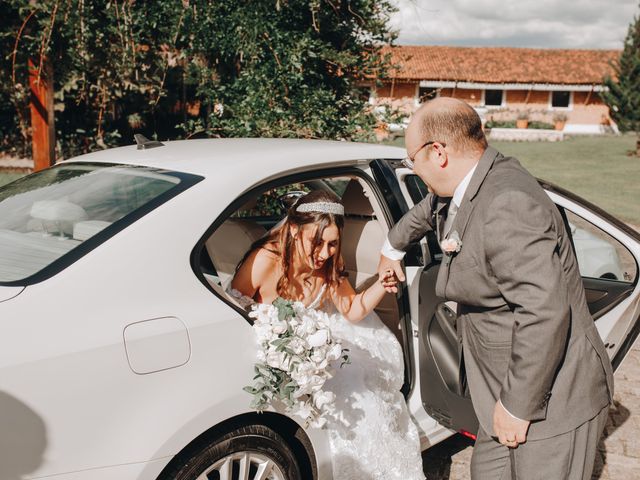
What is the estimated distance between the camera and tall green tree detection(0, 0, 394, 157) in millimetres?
5680

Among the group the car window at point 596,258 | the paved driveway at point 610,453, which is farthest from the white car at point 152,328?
the car window at point 596,258

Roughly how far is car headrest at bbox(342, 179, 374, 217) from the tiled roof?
38.4 meters

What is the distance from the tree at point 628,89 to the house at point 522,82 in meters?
7.24

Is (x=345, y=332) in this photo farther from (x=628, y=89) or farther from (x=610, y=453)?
(x=628, y=89)

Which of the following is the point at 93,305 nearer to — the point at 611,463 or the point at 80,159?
the point at 80,159


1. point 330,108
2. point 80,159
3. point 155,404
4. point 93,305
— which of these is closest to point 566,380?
point 155,404

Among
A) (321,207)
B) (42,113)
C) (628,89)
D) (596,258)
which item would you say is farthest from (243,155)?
(628,89)

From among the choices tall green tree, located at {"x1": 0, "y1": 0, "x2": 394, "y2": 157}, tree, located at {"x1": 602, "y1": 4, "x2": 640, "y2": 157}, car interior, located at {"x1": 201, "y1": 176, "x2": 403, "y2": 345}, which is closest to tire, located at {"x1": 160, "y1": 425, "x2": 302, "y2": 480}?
car interior, located at {"x1": 201, "y1": 176, "x2": 403, "y2": 345}

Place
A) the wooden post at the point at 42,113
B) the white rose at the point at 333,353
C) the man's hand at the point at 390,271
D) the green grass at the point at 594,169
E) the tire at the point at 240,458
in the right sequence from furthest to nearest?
1. the green grass at the point at 594,169
2. the wooden post at the point at 42,113
3. the man's hand at the point at 390,271
4. the white rose at the point at 333,353
5. the tire at the point at 240,458

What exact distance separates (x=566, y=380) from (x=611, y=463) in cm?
204

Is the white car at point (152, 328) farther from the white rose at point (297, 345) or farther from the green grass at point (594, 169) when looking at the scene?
the green grass at point (594, 169)

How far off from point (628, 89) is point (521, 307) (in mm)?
33591

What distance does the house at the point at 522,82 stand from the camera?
134 ft

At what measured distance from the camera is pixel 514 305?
5.96 ft
